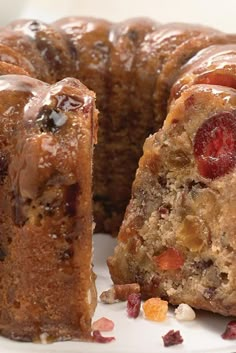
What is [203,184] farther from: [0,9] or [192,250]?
[0,9]

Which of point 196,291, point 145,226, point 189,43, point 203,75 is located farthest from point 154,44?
point 196,291

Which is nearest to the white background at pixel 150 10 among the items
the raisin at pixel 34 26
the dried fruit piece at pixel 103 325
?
the raisin at pixel 34 26

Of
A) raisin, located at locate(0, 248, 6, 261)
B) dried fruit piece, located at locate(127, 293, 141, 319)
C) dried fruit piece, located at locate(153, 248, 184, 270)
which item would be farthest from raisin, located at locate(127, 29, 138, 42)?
raisin, located at locate(0, 248, 6, 261)

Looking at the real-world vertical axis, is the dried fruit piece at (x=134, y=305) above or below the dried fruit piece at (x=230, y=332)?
below

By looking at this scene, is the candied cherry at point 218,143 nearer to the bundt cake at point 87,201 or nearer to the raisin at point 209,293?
the bundt cake at point 87,201

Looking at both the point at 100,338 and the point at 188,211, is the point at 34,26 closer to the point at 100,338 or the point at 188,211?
the point at 188,211

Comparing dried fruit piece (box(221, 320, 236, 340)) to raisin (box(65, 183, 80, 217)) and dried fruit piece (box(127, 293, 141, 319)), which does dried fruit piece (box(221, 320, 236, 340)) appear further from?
raisin (box(65, 183, 80, 217))
